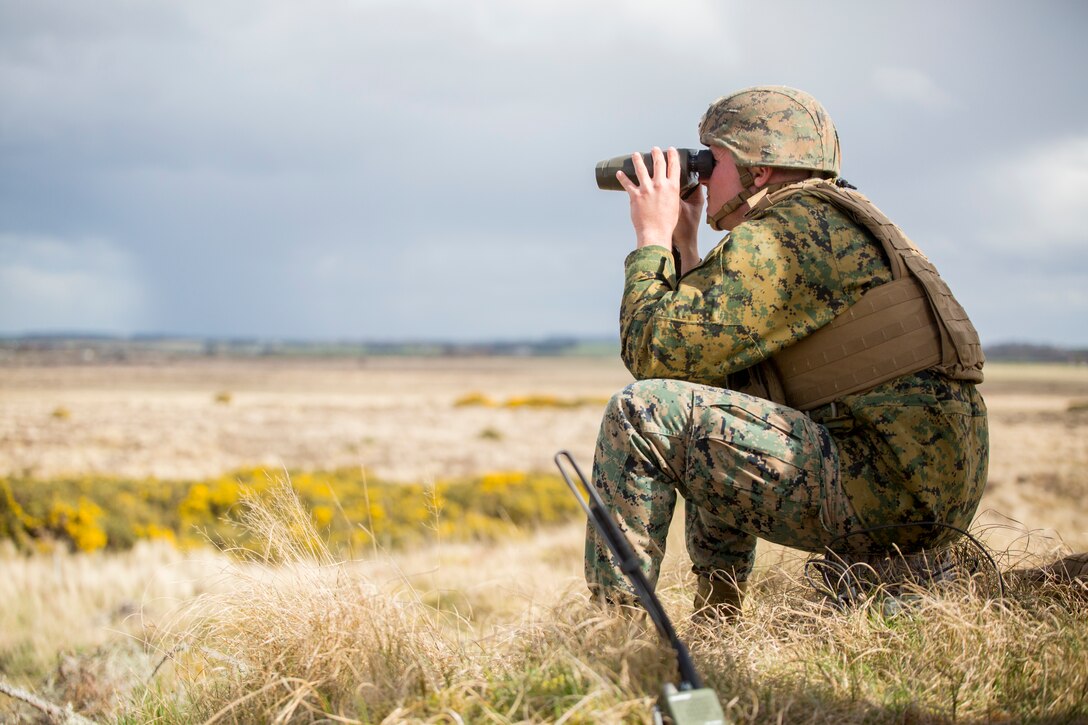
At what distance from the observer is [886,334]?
8.61 feet

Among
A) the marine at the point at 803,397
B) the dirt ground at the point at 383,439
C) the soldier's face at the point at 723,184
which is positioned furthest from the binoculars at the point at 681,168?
the dirt ground at the point at 383,439

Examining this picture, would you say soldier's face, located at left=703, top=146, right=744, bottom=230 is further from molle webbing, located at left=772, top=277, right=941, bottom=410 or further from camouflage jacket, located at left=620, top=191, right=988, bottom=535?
molle webbing, located at left=772, top=277, right=941, bottom=410

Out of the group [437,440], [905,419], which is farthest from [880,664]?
[437,440]

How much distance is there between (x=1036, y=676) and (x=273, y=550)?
233 centimetres

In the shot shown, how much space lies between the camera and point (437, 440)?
1110 inches

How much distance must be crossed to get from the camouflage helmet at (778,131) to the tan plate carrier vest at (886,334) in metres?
0.22

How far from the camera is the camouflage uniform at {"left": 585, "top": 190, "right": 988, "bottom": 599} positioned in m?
2.53

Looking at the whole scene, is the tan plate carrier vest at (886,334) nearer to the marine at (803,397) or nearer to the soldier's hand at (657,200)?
the marine at (803,397)

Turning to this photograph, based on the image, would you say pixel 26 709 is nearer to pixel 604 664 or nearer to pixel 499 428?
pixel 604 664

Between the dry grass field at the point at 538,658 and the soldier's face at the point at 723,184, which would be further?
the soldier's face at the point at 723,184

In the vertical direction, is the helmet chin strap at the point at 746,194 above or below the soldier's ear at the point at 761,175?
below

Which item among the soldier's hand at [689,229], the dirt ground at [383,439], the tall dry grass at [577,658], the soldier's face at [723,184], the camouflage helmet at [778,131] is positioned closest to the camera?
the tall dry grass at [577,658]

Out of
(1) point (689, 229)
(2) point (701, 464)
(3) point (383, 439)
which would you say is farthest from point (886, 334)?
(3) point (383, 439)

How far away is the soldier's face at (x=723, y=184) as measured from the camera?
10.0 feet
